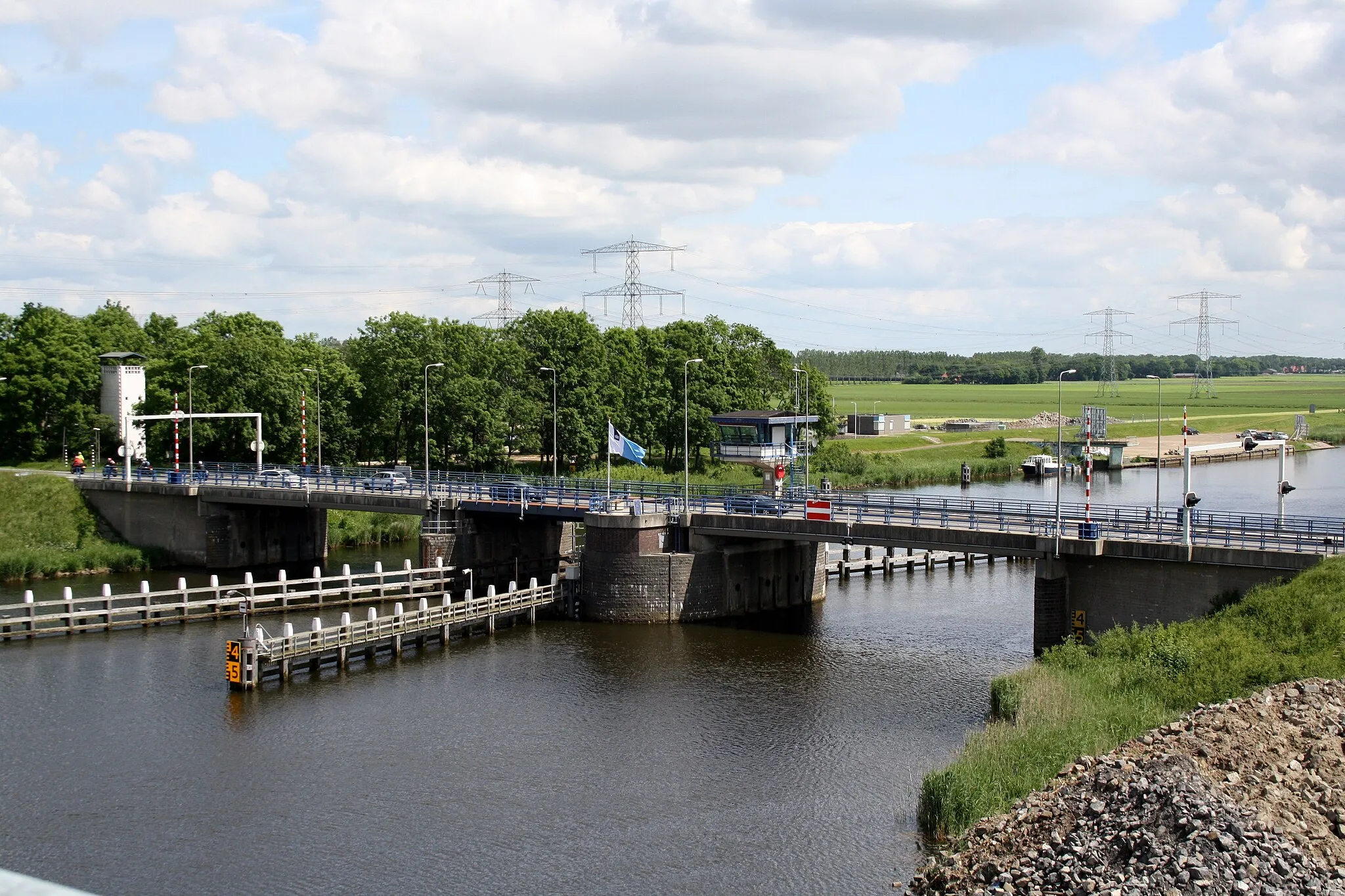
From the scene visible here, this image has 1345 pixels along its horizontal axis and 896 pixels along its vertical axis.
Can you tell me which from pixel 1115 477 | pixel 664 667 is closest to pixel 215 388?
pixel 664 667

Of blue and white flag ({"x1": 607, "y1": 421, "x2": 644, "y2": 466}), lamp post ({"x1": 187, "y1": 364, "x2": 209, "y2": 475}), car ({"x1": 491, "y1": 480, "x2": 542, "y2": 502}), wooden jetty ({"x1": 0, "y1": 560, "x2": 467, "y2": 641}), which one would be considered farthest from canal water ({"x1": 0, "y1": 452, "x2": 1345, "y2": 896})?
lamp post ({"x1": 187, "y1": 364, "x2": 209, "y2": 475})

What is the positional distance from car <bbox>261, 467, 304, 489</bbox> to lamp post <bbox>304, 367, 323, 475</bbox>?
5873mm

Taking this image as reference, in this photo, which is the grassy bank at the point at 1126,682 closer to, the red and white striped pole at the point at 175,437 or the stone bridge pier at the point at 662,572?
the stone bridge pier at the point at 662,572

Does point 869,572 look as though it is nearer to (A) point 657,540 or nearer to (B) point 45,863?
(A) point 657,540

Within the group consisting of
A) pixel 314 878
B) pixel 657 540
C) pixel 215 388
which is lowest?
pixel 314 878

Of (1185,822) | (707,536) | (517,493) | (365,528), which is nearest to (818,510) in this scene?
(707,536)

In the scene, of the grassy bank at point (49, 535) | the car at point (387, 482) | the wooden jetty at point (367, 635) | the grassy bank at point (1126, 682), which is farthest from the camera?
the car at point (387, 482)

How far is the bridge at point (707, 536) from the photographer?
138 feet

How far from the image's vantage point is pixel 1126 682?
3406 centimetres

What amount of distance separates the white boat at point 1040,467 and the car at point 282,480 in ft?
239

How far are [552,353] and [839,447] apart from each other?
98.0 feet

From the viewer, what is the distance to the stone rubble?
2077cm

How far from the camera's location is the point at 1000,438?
443 ft

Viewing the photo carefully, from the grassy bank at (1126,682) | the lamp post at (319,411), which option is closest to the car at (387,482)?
the lamp post at (319,411)
